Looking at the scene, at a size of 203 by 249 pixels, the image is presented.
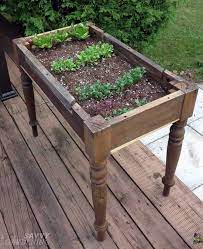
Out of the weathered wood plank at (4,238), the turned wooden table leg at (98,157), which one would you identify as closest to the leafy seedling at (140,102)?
the turned wooden table leg at (98,157)

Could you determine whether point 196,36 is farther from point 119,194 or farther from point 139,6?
point 119,194

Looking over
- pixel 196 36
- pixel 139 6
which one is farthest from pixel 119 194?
pixel 196 36

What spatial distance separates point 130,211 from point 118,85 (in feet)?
2.70

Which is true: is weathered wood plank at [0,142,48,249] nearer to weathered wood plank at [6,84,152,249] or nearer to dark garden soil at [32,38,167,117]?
weathered wood plank at [6,84,152,249]

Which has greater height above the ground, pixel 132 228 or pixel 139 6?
pixel 139 6

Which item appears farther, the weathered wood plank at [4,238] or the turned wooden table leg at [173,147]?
the weathered wood plank at [4,238]

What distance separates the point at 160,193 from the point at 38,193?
0.81 meters

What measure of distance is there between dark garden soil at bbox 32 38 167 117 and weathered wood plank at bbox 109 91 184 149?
11cm

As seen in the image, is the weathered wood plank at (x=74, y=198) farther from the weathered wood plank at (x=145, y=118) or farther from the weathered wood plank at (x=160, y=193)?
the weathered wood plank at (x=145, y=118)

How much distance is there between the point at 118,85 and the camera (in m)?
1.74

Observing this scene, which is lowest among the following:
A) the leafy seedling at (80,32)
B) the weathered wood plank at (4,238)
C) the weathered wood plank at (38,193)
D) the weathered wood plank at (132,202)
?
the weathered wood plank at (4,238)

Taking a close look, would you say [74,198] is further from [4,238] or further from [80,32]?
[80,32]

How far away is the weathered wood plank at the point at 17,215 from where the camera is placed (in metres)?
1.90

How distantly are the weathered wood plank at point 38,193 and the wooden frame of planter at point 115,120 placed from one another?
0.24 meters
